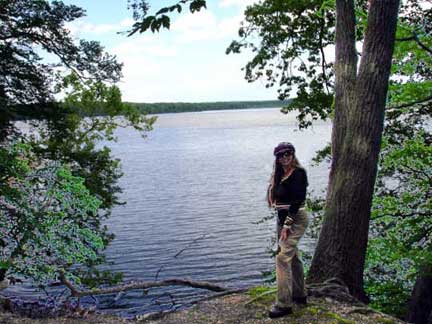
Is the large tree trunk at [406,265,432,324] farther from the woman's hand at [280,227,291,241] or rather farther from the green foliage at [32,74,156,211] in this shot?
the green foliage at [32,74,156,211]

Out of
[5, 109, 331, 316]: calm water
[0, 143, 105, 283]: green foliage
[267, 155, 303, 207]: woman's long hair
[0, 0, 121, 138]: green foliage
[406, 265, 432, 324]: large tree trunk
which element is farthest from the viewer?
[5, 109, 331, 316]: calm water

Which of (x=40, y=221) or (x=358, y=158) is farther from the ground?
(x=358, y=158)

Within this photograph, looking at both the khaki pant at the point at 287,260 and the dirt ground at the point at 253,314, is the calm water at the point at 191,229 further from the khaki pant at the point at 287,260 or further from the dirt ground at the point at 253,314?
the khaki pant at the point at 287,260

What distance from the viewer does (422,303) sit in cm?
973

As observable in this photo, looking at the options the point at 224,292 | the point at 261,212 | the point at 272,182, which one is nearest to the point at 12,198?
the point at 224,292

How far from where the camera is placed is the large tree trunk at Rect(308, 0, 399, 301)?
699 centimetres

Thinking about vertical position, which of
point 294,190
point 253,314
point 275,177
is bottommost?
point 253,314

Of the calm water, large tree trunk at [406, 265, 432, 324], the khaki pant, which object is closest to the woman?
the khaki pant

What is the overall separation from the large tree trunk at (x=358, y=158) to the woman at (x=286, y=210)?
0.81 meters

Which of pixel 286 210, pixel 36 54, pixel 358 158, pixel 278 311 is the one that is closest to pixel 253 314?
pixel 278 311

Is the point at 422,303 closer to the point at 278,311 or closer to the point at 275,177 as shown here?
the point at 278,311

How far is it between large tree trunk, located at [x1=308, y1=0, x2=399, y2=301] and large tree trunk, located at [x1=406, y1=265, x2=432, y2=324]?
122 inches

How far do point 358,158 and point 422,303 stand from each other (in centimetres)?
431

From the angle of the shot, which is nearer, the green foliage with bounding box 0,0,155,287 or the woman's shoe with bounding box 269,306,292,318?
the woman's shoe with bounding box 269,306,292,318
